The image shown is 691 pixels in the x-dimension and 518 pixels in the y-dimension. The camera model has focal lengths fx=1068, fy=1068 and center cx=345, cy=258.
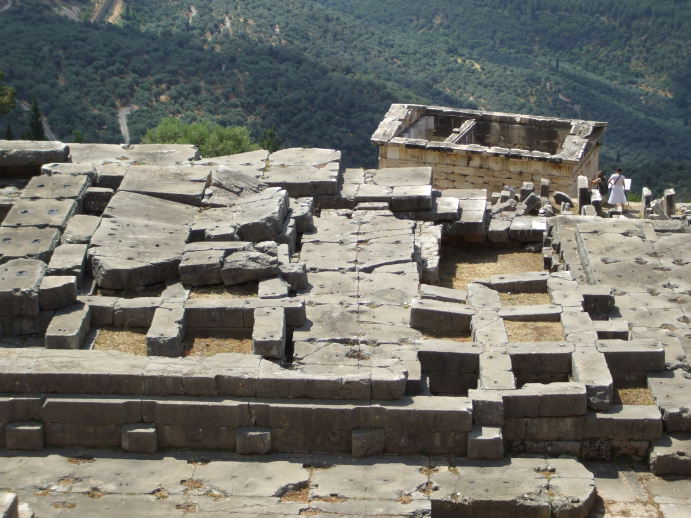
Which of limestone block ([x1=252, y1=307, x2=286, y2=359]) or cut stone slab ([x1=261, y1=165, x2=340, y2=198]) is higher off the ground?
cut stone slab ([x1=261, y1=165, x2=340, y2=198])

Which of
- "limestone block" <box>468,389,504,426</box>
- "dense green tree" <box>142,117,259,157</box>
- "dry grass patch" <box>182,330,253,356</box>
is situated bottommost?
"limestone block" <box>468,389,504,426</box>

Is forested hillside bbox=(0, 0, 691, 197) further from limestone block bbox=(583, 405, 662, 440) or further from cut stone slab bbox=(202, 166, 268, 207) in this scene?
limestone block bbox=(583, 405, 662, 440)

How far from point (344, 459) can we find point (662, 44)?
70841 millimetres

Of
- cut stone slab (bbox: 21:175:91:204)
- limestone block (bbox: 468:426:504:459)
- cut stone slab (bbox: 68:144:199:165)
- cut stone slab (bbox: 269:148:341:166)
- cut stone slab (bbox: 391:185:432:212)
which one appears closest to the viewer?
limestone block (bbox: 468:426:504:459)

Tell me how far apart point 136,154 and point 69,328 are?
677 centimetres

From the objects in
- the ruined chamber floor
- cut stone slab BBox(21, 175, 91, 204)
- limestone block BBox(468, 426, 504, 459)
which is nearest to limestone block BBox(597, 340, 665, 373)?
the ruined chamber floor

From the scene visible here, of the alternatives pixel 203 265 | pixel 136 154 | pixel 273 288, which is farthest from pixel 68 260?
pixel 136 154

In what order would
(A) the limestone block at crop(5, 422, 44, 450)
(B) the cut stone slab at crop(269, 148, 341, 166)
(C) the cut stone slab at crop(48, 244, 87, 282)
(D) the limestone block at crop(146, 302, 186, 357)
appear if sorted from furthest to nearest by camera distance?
(B) the cut stone slab at crop(269, 148, 341, 166)
(C) the cut stone slab at crop(48, 244, 87, 282)
(D) the limestone block at crop(146, 302, 186, 357)
(A) the limestone block at crop(5, 422, 44, 450)

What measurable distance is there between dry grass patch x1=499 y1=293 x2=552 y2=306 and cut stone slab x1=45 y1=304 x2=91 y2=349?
522 centimetres

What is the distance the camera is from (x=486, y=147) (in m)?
24.4

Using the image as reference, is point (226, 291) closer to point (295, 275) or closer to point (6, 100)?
point (295, 275)

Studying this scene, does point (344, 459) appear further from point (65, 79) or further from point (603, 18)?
point (603, 18)

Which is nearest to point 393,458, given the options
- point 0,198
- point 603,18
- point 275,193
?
point 275,193

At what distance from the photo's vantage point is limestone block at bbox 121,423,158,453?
11.0 m
